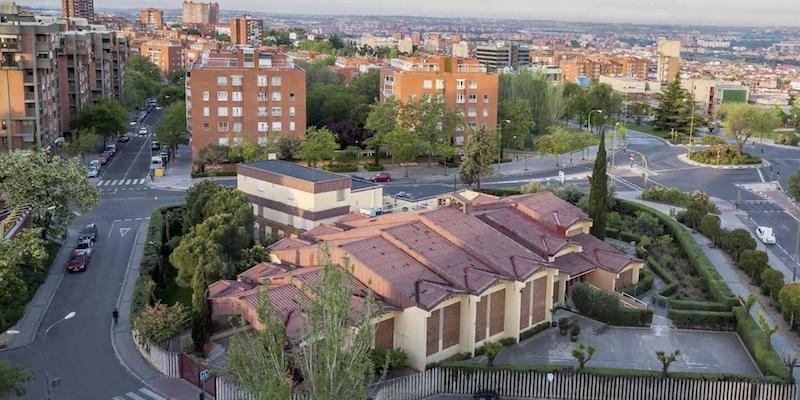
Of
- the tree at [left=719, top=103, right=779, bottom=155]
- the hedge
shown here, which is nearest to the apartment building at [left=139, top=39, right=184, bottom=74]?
the tree at [left=719, top=103, right=779, bottom=155]

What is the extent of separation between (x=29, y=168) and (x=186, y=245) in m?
12.8

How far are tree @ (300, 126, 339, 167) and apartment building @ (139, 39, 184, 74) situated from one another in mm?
111496

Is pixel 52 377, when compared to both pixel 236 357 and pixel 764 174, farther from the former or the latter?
pixel 764 174

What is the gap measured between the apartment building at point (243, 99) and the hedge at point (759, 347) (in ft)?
163

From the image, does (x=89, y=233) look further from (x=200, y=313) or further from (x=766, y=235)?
(x=766, y=235)

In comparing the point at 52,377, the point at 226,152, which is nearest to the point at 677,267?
the point at 52,377

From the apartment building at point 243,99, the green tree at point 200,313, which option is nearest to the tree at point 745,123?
the apartment building at point 243,99

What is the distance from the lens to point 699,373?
3044 cm

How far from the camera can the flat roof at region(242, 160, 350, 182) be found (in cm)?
4881

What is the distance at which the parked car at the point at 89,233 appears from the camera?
4900 cm

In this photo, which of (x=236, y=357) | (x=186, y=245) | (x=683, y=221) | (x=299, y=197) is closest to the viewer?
(x=236, y=357)

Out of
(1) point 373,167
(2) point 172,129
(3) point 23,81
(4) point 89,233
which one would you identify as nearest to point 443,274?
(4) point 89,233

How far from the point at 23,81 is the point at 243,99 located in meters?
19.1

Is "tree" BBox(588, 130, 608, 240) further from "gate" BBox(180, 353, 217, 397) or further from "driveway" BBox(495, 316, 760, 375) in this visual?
"gate" BBox(180, 353, 217, 397)
